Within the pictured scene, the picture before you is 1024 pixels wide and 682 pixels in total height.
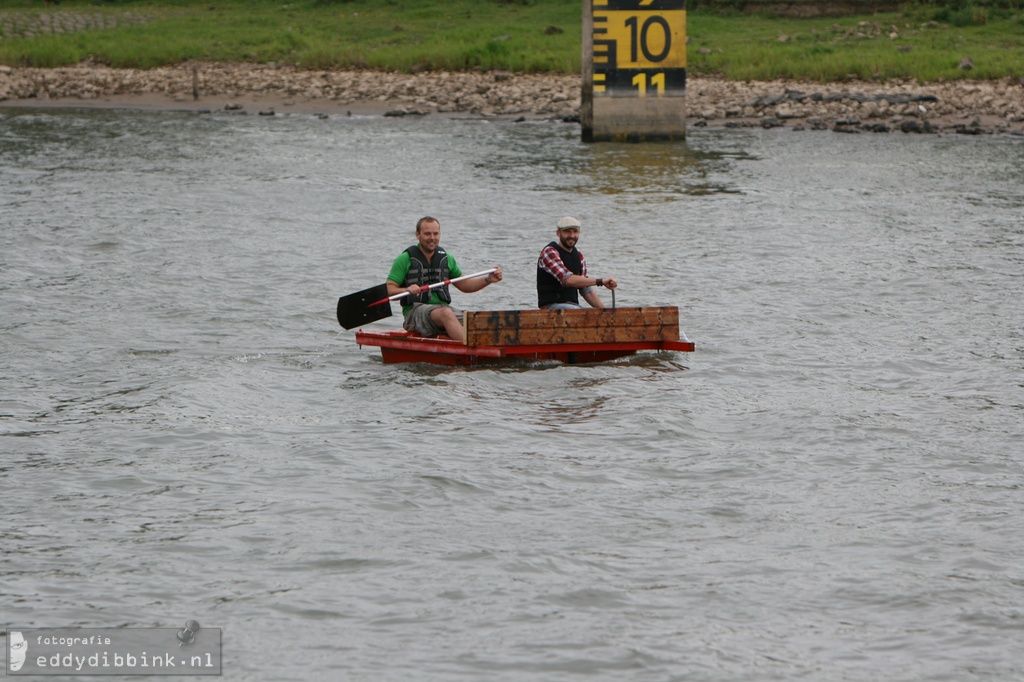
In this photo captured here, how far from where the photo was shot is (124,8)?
63.4 m

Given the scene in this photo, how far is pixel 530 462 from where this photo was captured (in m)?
11.8

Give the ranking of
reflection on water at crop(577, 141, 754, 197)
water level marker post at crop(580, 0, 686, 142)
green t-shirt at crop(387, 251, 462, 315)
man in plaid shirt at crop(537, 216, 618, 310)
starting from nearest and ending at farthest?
green t-shirt at crop(387, 251, 462, 315), man in plaid shirt at crop(537, 216, 618, 310), reflection on water at crop(577, 141, 754, 197), water level marker post at crop(580, 0, 686, 142)

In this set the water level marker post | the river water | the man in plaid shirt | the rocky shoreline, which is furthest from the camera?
the rocky shoreline

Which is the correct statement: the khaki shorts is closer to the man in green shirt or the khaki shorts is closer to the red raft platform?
the man in green shirt

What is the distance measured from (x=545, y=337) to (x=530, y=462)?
9.57ft

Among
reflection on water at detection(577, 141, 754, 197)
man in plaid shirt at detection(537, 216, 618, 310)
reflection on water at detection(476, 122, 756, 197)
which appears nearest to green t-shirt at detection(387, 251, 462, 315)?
man in plaid shirt at detection(537, 216, 618, 310)

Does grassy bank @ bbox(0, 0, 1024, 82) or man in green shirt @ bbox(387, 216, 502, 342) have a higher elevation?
grassy bank @ bbox(0, 0, 1024, 82)

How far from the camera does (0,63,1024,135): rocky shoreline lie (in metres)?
42.7

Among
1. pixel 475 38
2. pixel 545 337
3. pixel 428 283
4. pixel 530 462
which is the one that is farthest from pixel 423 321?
pixel 475 38

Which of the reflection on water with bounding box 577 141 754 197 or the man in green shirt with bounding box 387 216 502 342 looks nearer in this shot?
the man in green shirt with bounding box 387 216 502 342

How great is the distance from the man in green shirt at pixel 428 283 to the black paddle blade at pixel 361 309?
0.97 feet

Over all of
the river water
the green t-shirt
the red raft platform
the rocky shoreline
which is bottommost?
the river water

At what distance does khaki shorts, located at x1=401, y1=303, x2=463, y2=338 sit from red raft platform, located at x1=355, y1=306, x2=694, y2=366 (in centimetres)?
10

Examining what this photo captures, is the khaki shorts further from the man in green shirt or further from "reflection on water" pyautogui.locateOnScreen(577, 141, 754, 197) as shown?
"reflection on water" pyautogui.locateOnScreen(577, 141, 754, 197)
